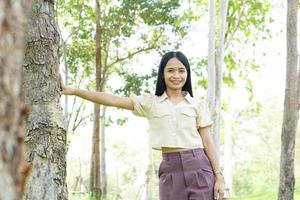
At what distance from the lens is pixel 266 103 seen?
3512cm

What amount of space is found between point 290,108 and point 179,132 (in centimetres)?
340

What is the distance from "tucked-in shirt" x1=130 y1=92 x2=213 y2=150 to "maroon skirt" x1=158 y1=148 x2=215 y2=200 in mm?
64

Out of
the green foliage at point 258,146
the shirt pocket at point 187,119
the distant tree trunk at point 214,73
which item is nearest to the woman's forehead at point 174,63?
the shirt pocket at point 187,119

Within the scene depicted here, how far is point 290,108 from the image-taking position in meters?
6.43

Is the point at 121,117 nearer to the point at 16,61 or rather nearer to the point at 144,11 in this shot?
the point at 144,11

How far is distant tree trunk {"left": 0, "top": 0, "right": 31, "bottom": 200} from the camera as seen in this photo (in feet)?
3.44

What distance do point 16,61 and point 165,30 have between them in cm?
1192

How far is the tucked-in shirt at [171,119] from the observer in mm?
3312

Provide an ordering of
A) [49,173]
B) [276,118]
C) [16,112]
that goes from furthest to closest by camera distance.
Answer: [276,118] → [49,173] → [16,112]

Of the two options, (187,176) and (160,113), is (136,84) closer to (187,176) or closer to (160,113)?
(160,113)

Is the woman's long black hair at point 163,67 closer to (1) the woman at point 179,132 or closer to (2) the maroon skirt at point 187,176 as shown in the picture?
(1) the woman at point 179,132

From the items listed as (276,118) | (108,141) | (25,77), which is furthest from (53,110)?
(276,118)

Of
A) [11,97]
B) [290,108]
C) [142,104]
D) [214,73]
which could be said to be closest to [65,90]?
[142,104]

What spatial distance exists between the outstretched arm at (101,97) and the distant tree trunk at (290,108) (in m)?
3.49
